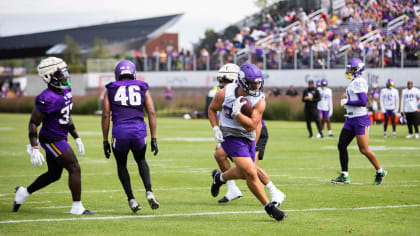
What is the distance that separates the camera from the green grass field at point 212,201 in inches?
287

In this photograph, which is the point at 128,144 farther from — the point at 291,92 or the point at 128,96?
the point at 291,92

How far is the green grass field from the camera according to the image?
7289 mm

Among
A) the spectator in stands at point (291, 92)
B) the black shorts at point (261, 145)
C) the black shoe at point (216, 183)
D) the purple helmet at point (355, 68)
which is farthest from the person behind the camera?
the spectator in stands at point (291, 92)

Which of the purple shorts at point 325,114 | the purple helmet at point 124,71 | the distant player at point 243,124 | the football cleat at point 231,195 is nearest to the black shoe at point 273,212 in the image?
the distant player at point 243,124

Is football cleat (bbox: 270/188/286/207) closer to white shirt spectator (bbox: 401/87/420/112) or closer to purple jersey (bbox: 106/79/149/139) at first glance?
purple jersey (bbox: 106/79/149/139)

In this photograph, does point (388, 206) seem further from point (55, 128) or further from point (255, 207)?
point (55, 128)

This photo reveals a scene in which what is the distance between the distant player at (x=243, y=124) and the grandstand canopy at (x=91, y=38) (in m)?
55.0

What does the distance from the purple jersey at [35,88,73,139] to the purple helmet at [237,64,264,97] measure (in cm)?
223

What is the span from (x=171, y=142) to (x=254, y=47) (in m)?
23.9

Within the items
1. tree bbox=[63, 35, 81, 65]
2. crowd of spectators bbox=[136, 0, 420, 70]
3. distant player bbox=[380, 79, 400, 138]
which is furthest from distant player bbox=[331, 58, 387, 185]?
tree bbox=[63, 35, 81, 65]

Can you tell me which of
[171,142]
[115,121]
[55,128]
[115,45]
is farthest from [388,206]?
[115,45]

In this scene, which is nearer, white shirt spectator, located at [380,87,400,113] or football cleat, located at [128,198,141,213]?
football cleat, located at [128,198,141,213]

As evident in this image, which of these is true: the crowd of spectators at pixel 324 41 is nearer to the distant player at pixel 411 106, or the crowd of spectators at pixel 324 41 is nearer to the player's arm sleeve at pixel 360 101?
the distant player at pixel 411 106

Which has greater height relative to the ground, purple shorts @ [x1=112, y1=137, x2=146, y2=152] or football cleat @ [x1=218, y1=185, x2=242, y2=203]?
purple shorts @ [x1=112, y1=137, x2=146, y2=152]
